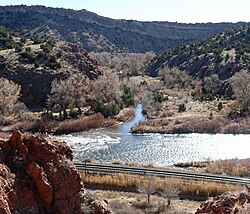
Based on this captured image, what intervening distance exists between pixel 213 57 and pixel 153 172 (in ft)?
243

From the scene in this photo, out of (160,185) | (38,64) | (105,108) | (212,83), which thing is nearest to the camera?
(160,185)

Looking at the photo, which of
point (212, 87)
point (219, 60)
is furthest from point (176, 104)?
point (219, 60)

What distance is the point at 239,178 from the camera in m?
37.8

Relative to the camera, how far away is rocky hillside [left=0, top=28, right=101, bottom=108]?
255 ft

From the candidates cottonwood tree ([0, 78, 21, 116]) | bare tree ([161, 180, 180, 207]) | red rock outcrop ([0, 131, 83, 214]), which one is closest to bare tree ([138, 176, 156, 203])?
bare tree ([161, 180, 180, 207])

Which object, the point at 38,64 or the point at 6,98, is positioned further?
the point at 38,64

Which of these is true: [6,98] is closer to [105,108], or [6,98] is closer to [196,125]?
[105,108]

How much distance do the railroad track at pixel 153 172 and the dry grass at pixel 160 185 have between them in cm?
92

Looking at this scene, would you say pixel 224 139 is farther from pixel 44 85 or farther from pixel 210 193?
pixel 44 85

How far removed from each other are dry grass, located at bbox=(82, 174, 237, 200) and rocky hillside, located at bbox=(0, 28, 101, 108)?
41868 millimetres

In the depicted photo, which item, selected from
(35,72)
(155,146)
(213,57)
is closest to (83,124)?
(155,146)

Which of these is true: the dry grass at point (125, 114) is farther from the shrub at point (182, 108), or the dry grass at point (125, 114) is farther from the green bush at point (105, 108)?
the shrub at point (182, 108)

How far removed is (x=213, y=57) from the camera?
108062 millimetres

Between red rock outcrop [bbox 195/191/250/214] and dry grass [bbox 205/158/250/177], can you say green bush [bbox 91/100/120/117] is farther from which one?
red rock outcrop [bbox 195/191/250/214]
